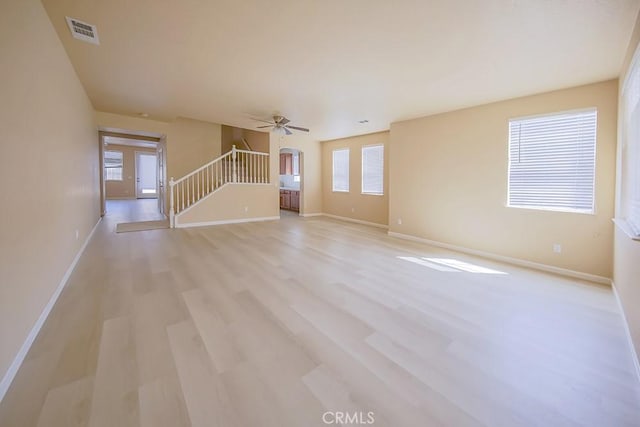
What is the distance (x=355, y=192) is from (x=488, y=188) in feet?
12.9

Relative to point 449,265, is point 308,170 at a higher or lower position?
higher

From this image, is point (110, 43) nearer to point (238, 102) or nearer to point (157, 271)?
point (238, 102)

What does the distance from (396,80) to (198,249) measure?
398cm

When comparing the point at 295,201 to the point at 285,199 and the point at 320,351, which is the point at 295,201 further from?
the point at 320,351

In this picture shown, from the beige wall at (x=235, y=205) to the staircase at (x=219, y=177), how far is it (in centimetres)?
14

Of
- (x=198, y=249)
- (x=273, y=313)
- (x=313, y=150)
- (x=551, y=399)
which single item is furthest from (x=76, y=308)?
(x=313, y=150)

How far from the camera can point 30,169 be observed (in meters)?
1.95

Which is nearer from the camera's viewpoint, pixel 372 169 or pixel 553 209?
pixel 553 209

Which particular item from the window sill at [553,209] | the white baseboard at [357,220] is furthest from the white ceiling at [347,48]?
the white baseboard at [357,220]

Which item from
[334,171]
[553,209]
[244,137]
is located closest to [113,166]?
[244,137]

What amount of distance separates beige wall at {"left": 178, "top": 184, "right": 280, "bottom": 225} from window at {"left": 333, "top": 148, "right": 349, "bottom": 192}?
7.00ft

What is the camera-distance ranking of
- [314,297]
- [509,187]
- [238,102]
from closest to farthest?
1. [314,297]
2. [509,187]
3. [238,102]

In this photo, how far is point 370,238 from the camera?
222 inches

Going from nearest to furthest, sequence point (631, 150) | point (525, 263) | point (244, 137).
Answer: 1. point (631, 150)
2. point (525, 263)
3. point (244, 137)
